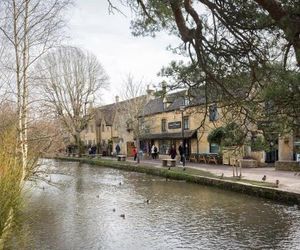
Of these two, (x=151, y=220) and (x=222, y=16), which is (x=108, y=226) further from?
(x=222, y=16)

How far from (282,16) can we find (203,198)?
14522 millimetres

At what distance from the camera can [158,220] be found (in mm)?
15344

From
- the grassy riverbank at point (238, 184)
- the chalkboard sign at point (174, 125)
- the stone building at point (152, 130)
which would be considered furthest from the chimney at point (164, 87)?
the chalkboard sign at point (174, 125)

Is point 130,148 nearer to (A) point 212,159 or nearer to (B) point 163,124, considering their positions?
(B) point 163,124

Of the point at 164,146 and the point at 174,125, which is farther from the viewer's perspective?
the point at 164,146

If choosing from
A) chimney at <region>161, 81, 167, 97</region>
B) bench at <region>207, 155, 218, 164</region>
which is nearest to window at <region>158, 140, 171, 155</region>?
bench at <region>207, 155, 218, 164</region>

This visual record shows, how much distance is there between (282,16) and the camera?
20.2 feet

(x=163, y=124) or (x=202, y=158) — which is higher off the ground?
(x=163, y=124)

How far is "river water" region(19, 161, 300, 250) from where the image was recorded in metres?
12.4

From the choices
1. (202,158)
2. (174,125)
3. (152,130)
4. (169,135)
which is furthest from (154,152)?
(202,158)

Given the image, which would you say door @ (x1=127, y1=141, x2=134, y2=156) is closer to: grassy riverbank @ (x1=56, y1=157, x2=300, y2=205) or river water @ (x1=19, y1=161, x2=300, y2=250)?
grassy riverbank @ (x1=56, y1=157, x2=300, y2=205)

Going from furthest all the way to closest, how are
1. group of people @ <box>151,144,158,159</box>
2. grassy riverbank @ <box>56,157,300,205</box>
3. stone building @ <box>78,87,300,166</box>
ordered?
group of people @ <box>151,144,158,159</box> < stone building @ <box>78,87,300,166</box> < grassy riverbank @ <box>56,157,300,205</box>

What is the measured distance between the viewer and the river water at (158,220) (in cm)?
1241

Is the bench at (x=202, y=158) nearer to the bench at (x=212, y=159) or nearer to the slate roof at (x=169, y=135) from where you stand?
the bench at (x=212, y=159)
